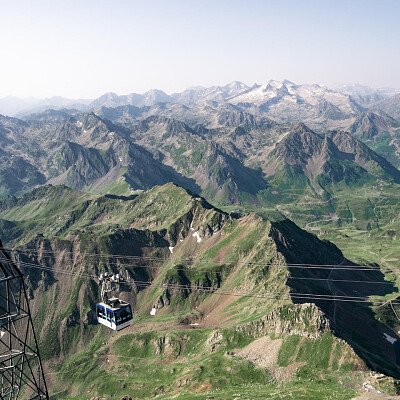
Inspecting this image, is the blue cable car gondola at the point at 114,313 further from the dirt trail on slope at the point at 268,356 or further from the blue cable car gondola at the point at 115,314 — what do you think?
the dirt trail on slope at the point at 268,356

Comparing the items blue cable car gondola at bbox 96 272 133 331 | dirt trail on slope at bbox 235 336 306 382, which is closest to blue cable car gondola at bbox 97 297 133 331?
blue cable car gondola at bbox 96 272 133 331

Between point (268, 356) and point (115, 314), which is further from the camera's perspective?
point (268, 356)

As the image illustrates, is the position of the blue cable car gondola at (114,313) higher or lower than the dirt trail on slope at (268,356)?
higher

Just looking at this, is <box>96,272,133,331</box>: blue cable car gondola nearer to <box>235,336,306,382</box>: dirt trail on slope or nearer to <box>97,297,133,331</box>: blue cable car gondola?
<box>97,297,133,331</box>: blue cable car gondola

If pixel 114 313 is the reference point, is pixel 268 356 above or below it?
below

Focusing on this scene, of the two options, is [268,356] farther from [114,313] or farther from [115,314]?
[114,313]

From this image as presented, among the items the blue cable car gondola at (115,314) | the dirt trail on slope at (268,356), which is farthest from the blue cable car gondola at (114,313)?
the dirt trail on slope at (268,356)

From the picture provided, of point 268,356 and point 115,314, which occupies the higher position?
point 115,314

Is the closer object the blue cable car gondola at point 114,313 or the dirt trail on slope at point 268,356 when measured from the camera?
the blue cable car gondola at point 114,313

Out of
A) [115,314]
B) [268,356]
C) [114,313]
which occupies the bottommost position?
[268,356]

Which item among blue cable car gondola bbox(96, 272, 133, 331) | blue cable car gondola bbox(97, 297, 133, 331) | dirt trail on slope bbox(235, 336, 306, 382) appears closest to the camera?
blue cable car gondola bbox(96, 272, 133, 331)

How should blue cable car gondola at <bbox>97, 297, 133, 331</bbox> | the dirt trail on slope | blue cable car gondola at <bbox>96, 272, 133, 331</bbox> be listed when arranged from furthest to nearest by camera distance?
1. the dirt trail on slope
2. blue cable car gondola at <bbox>97, 297, 133, 331</bbox>
3. blue cable car gondola at <bbox>96, 272, 133, 331</bbox>

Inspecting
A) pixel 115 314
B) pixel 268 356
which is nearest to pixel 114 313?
pixel 115 314
